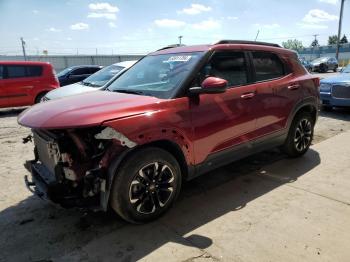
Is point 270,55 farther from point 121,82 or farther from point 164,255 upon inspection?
point 164,255

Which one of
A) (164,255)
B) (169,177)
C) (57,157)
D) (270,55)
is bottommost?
(164,255)

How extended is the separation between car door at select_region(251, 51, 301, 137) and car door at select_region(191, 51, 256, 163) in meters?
0.19

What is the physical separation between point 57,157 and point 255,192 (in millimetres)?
2477

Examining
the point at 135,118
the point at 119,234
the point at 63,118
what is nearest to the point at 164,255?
the point at 119,234

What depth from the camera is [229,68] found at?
4.25 m

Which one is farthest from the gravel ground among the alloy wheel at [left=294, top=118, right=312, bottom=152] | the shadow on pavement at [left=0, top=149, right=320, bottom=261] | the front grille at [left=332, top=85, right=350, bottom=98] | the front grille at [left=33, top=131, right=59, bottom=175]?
the front grille at [left=332, top=85, right=350, bottom=98]

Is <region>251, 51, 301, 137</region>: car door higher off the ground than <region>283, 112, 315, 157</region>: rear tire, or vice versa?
<region>251, 51, 301, 137</region>: car door

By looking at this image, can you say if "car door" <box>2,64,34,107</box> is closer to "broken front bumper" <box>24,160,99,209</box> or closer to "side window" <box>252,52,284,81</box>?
"broken front bumper" <box>24,160,99,209</box>

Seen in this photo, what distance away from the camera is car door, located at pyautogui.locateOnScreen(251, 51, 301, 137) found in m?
4.56

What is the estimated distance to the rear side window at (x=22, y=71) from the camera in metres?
11.3

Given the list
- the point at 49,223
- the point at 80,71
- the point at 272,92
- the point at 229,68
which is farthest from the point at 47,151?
the point at 80,71

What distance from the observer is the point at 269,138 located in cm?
483

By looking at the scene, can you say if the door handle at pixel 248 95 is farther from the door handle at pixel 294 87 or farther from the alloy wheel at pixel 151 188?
the alloy wheel at pixel 151 188

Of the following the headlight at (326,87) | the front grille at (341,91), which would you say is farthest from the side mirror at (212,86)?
the headlight at (326,87)
